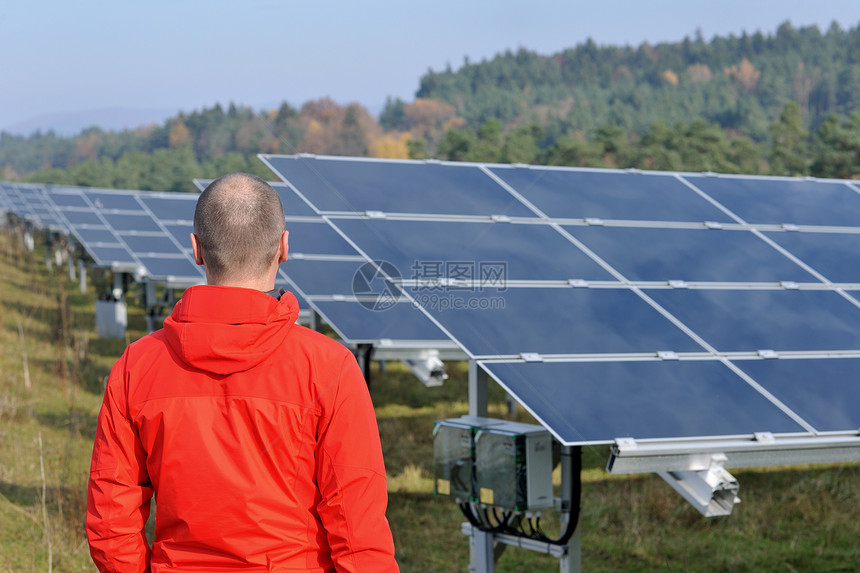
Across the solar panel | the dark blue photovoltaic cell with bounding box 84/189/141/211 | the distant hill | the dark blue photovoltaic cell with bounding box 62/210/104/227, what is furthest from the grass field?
the distant hill

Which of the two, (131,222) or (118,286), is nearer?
(118,286)

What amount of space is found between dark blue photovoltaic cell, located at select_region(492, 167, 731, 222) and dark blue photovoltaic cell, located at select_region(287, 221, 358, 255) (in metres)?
3.70

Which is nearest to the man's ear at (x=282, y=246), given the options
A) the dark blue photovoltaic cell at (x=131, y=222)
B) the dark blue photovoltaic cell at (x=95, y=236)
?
the dark blue photovoltaic cell at (x=95, y=236)

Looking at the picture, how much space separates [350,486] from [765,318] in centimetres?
491

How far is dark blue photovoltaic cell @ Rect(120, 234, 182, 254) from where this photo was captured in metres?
20.7

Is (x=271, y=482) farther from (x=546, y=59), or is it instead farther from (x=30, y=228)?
(x=546, y=59)

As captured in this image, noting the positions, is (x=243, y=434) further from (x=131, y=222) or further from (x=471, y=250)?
(x=131, y=222)

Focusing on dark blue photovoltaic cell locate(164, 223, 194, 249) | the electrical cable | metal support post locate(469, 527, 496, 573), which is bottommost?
metal support post locate(469, 527, 496, 573)

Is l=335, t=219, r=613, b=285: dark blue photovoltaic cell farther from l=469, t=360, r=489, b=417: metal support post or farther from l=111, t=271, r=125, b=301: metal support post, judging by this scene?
l=111, t=271, r=125, b=301: metal support post

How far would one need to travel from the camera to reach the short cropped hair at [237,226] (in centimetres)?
273

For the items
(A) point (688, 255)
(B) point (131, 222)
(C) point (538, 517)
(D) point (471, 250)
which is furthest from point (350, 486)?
(B) point (131, 222)

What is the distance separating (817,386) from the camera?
19.7 feet

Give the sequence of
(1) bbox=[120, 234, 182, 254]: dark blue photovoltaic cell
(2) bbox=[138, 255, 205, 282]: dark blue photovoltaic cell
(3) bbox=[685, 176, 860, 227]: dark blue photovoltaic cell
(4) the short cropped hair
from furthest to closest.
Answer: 1. (1) bbox=[120, 234, 182, 254]: dark blue photovoltaic cell
2. (2) bbox=[138, 255, 205, 282]: dark blue photovoltaic cell
3. (3) bbox=[685, 176, 860, 227]: dark blue photovoltaic cell
4. (4) the short cropped hair

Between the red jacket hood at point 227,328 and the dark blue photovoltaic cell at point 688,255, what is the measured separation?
4.65 m
